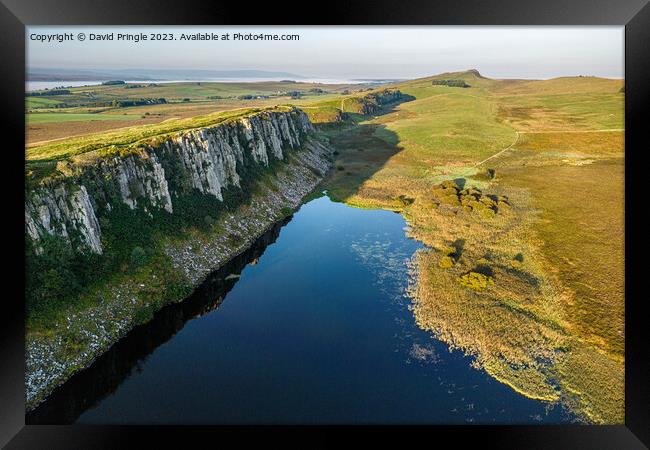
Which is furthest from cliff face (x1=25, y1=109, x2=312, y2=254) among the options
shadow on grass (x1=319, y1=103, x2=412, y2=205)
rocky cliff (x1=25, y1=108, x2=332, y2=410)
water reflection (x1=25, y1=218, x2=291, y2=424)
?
shadow on grass (x1=319, y1=103, x2=412, y2=205)

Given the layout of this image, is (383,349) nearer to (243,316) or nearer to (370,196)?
(243,316)

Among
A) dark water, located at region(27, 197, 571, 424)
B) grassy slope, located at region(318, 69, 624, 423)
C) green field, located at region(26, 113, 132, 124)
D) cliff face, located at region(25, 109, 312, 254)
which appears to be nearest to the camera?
dark water, located at region(27, 197, 571, 424)

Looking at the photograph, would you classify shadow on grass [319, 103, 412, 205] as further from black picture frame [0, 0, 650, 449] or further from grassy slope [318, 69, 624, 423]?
black picture frame [0, 0, 650, 449]

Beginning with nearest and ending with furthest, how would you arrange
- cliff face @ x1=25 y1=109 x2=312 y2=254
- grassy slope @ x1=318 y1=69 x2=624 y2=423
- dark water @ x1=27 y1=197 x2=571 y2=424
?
dark water @ x1=27 y1=197 x2=571 y2=424 < grassy slope @ x1=318 y1=69 x2=624 y2=423 < cliff face @ x1=25 y1=109 x2=312 y2=254

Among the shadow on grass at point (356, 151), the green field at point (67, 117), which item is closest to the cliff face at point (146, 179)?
the shadow on grass at point (356, 151)

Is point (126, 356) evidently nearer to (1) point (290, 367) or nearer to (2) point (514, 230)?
(1) point (290, 367)

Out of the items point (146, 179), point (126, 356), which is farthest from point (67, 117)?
point (126, 356)
